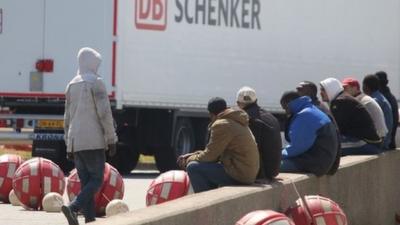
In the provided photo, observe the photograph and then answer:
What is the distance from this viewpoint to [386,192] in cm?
1587

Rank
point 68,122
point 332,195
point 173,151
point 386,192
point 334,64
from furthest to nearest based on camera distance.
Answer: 1. point 334,64
2. point 173,151
3. point 386,192
4. point 332,195
5. point 68,122

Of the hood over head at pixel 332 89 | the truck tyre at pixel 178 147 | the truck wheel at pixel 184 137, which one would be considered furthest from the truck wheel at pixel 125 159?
the hood over head at pixel 332 89

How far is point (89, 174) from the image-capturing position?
12773 millimetres

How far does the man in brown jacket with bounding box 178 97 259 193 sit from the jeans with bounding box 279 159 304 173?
4.31 feet

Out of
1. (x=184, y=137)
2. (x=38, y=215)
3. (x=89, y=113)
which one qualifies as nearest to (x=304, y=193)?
(x=89, y=113)

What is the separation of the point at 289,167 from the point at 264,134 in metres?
0.81

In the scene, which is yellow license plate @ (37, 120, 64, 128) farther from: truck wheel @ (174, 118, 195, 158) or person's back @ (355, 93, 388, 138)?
person's back @ (355, 93, 388, 138)

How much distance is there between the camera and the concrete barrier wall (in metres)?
9.12

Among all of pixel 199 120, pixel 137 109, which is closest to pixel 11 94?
pixel 137 109

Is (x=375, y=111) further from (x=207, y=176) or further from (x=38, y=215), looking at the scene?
(x=207, y=176)

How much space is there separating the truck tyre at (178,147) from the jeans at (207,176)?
11299 mm

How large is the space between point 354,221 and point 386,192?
1.65 m

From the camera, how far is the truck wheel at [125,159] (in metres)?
23.9

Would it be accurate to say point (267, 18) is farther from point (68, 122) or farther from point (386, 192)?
point (68, 122)
